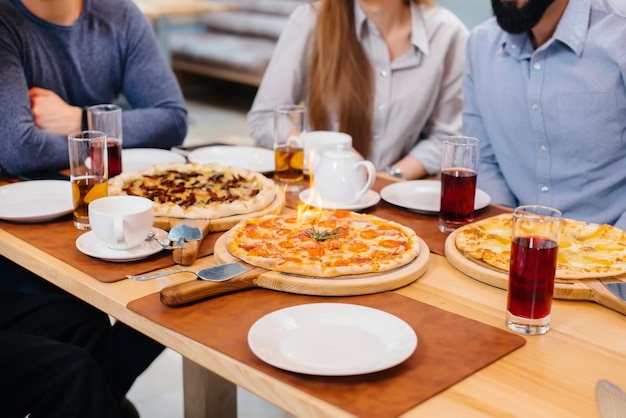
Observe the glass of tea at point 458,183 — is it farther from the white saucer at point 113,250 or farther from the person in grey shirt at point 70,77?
the person in grey shirt at point 70,77

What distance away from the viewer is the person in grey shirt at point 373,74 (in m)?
2.63

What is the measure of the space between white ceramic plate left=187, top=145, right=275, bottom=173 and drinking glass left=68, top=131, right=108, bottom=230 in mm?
495

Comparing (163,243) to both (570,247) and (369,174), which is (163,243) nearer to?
(369,174)

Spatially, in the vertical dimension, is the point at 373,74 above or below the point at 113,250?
above

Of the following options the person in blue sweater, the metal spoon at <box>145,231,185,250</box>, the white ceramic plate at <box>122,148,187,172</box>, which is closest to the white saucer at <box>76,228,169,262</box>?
the metal spoon at <box>145,231,185,250</box>

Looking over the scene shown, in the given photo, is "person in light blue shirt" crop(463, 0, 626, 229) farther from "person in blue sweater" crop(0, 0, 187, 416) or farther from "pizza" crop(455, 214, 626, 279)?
"person in blue sweater" crop(0, 0, 187, 416)

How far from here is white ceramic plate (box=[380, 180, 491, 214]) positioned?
186 centimetres

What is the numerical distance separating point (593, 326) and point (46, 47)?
177 cm

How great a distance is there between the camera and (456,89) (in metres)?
2.77

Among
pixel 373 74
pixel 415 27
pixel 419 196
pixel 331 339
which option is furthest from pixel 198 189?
pixel 415 27

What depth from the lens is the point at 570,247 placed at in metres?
1.54

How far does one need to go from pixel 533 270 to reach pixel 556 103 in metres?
1.12

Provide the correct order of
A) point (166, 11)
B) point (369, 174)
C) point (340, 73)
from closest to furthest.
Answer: point (369, 174) < point (340, 73) < point (166, 11)

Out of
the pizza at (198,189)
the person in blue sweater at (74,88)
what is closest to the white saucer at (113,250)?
the pizza at (198,189)
